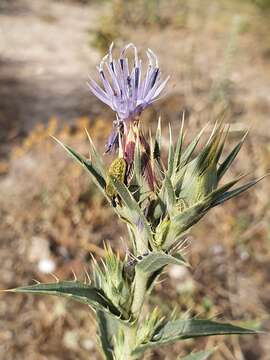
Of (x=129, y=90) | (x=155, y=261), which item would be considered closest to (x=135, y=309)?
(x=155, y=261)

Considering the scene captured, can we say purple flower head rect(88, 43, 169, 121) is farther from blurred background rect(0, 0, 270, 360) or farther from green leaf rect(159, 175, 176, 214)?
blurred background rect(0, 0, 270, 360)

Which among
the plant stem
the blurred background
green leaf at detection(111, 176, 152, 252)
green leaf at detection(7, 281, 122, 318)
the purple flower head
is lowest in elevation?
the blurred background

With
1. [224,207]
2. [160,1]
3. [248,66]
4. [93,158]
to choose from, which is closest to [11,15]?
[160,1]

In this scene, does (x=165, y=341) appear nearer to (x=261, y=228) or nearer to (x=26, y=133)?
(x=261, y=228)

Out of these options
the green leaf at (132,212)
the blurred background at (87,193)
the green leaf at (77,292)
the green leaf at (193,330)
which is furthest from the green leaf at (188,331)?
the blurred background at (87,193)

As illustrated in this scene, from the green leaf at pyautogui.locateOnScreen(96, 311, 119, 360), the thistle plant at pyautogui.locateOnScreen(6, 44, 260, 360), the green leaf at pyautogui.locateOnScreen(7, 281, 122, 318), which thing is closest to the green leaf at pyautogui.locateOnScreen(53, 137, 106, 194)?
the thistle plant at pyautogui.locateOnScreen(6, 44, 260, 360)

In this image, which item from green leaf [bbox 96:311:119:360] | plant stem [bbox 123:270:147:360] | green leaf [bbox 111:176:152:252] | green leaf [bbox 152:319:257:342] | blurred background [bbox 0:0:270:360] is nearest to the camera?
green leaf [bbox 111:176:152:252]
